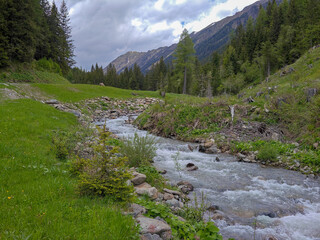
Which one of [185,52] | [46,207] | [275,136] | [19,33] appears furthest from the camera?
[185,52]

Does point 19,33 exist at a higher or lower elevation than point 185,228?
higher

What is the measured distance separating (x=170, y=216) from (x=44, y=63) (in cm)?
4345

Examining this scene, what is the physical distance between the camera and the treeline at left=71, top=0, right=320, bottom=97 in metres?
47.1

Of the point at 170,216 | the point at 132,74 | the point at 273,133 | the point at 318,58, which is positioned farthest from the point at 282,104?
the point at 132,74

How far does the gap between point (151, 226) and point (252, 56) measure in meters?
73.0

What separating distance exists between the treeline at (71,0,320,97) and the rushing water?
2123cm

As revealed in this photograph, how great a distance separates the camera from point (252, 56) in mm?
65312

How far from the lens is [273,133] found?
38.7 feet

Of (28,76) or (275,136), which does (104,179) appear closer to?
(275,136)

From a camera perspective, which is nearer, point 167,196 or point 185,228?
point 185,228

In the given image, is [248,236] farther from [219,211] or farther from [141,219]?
[141,219]

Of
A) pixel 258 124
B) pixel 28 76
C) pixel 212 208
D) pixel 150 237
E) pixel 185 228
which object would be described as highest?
pixel 28 76

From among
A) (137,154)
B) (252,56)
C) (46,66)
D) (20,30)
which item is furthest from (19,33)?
(252,56)

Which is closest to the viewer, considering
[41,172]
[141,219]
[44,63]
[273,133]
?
[141,219]
